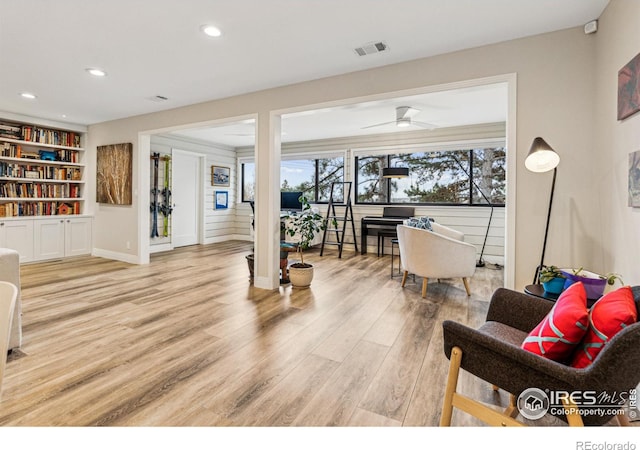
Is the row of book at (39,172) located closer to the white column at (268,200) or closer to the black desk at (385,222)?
the white column at (268,200)

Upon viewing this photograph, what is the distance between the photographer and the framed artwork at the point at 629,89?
1.86m

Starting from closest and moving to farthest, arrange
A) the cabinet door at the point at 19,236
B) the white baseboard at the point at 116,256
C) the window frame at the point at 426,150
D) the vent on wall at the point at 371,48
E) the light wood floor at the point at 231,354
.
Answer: the light wood floor at the point at 231,354, the vent on wall at the point at 371,48, the cabinet door at the point at 19,236, the white baseboard at the point at 116,256, the window frame at the point at 426,150

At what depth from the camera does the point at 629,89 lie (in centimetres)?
196

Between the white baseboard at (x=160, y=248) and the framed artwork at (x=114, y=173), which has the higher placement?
the framed artwork at (x=114, y=173)

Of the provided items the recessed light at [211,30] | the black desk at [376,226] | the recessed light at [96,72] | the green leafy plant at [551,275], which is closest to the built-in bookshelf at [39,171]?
the recessed light at [96,72]

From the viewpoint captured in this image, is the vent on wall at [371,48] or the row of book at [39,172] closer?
the vent on wall at [371,48]

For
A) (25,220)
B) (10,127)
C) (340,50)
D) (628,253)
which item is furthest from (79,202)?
(628,253)

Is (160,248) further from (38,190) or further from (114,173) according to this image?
(38,190)

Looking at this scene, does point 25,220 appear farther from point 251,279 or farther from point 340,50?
point 340,50

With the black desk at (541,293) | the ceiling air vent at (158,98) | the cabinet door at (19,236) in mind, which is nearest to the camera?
the black desk at (541,293)

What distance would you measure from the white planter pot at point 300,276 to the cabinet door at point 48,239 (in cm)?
447

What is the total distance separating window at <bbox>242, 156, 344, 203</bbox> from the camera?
24.8 ft

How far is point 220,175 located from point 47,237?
12.1 feet

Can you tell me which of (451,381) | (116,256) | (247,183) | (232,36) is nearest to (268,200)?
(232,36)
